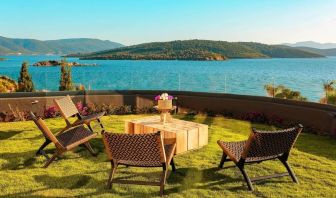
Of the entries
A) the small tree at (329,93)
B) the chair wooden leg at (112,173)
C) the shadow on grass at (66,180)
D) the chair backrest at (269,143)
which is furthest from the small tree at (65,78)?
the chair backrest at (269,143)

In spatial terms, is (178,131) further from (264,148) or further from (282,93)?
(282,93)

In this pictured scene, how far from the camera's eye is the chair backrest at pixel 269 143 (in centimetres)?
406

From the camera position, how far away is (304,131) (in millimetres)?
8242

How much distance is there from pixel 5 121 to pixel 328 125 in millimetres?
7895

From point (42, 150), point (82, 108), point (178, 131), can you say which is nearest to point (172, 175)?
point (178, 131)

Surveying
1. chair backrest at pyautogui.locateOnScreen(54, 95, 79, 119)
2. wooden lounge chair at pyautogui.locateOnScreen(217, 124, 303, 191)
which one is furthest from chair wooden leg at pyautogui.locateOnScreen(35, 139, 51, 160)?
wooden lounge chair at pyautogui.locateOnScreen(217, 124, 303, 191)

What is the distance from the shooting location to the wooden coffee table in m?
5.75

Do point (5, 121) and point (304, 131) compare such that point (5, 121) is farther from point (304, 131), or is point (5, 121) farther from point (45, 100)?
point (304, 131)

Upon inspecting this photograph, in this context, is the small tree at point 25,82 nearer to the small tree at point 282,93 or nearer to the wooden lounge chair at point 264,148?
the small tree at point 282,93

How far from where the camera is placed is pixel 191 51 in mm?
86938

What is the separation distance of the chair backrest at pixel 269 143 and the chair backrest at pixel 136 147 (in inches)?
40.6

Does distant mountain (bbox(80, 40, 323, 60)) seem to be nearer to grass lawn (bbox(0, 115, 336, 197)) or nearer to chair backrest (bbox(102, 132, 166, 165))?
grass lawn (bbox(0, 115, 336, 197))

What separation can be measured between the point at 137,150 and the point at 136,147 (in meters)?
0.05

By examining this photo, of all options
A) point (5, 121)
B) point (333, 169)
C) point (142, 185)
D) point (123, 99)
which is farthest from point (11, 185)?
point (123, 99)
